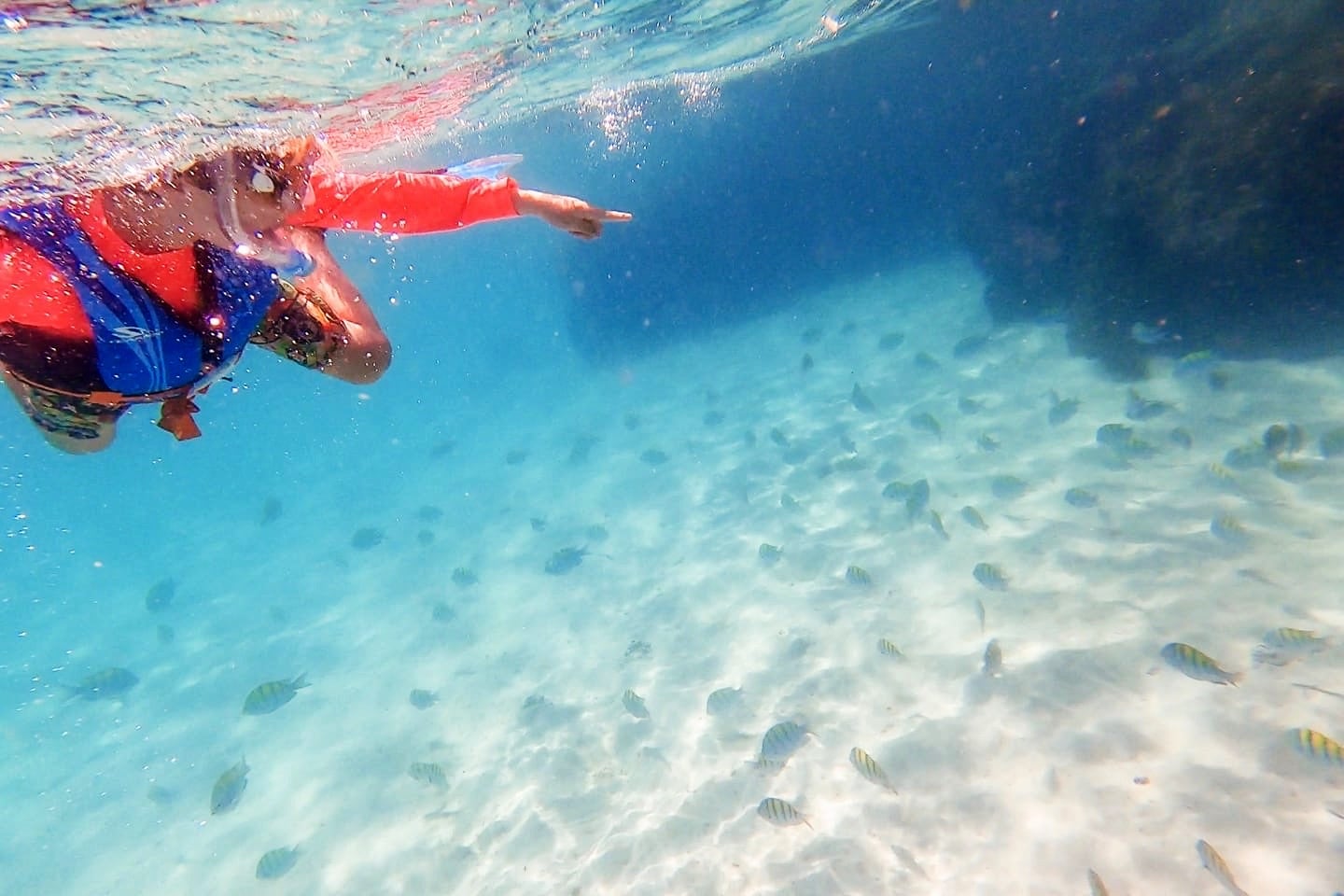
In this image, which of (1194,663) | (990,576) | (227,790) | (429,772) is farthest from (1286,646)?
(227,790)

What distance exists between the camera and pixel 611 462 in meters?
20.4

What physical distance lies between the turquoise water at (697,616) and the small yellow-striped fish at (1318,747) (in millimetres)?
51

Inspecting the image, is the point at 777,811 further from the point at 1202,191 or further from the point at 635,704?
the point at 1202,191

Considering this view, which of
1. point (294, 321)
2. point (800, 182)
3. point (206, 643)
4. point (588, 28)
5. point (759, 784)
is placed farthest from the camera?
point (800, 182)

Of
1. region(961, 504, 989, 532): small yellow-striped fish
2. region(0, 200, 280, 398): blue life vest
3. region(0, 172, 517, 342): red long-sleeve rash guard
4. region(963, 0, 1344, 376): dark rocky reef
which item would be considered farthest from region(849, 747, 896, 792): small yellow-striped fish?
region(963, 0, 1344, 376): dark rocky reef

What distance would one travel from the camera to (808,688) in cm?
866

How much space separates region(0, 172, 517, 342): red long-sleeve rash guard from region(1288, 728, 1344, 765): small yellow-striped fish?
7.17 m

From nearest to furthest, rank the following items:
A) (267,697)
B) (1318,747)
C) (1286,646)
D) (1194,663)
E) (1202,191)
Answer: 1. (1318,747)
2. (1194,663)
3. (1286,646)
4. (267,697)
5. (1202,191)

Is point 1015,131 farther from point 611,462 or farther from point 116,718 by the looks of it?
point 116,718

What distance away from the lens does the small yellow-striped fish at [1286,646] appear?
6.48 metres

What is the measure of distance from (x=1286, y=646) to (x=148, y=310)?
9604 millimetres

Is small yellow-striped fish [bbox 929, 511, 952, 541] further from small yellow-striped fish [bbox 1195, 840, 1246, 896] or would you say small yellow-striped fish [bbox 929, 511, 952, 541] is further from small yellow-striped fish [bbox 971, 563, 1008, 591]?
small yellow-striped fish [bbox 1195, 840, 1246, 896]

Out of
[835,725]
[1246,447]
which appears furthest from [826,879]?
[1246,447]

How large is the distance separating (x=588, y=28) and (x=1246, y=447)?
47.3 feet
